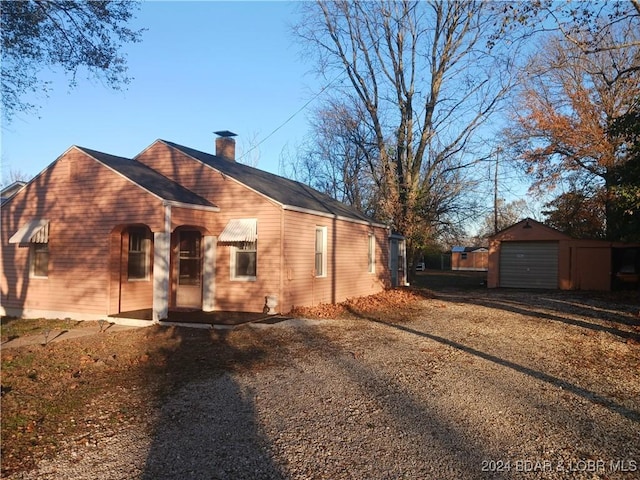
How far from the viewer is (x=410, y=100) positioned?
84.9 ft

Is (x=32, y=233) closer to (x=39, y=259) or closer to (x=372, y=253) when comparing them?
(x=39, y=259)

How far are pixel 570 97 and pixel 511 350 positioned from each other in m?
22.6

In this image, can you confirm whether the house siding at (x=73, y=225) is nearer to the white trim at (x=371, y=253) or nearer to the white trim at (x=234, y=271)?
the white trim at (x=234, y=271)

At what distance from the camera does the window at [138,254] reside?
1337cm

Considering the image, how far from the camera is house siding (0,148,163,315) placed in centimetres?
1236

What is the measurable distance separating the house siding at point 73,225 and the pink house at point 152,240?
3 centimetres

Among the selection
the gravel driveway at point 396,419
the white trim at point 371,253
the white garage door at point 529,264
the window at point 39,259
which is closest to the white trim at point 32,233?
the window at point 39,259

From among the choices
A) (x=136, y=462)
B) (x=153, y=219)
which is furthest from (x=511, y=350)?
(x=153, y=219)

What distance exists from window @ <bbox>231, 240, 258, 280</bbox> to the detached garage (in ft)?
56.3

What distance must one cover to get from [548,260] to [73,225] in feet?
72.1

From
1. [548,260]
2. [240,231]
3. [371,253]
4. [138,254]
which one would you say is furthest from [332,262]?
[548,260]

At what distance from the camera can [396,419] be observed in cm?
528

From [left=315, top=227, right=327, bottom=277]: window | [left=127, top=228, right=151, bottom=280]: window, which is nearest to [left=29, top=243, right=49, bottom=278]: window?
[left=127, top=228, right=151, bottom=280]: window

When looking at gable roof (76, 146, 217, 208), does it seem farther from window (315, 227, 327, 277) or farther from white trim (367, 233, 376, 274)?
white trim (367, 233, 376, 274)
